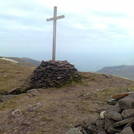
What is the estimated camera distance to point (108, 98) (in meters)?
11.3

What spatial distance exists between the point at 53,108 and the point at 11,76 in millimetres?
7423

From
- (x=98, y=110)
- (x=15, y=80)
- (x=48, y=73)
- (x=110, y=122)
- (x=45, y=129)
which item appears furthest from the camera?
(x=15, y=80)

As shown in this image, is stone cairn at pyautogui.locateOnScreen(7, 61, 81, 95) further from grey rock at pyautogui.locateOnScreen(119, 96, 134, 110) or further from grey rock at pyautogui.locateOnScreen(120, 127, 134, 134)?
grey rock at pyautogui.locateOnScreen(120, 127, 134, 134)

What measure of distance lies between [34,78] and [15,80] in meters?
1.70

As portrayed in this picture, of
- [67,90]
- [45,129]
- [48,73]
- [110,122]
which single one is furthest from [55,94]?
[110,122]

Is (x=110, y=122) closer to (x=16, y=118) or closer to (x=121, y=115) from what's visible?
(x=121, y=115)

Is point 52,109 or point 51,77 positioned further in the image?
point 51,77

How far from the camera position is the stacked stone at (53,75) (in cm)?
1438

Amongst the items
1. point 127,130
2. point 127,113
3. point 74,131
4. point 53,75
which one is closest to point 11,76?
point 53,75

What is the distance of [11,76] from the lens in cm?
1725

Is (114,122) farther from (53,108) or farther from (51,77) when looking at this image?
(51,77)

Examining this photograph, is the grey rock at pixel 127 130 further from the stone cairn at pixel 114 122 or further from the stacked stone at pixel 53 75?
the stacked stone at pixel 53 75

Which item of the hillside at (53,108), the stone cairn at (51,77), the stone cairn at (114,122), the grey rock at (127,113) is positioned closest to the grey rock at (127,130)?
the stone cairn at (114,122)

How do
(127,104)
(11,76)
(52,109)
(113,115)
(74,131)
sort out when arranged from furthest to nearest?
(11,76) < (52,109) < (127,104) < (113,115) < (74,131)
